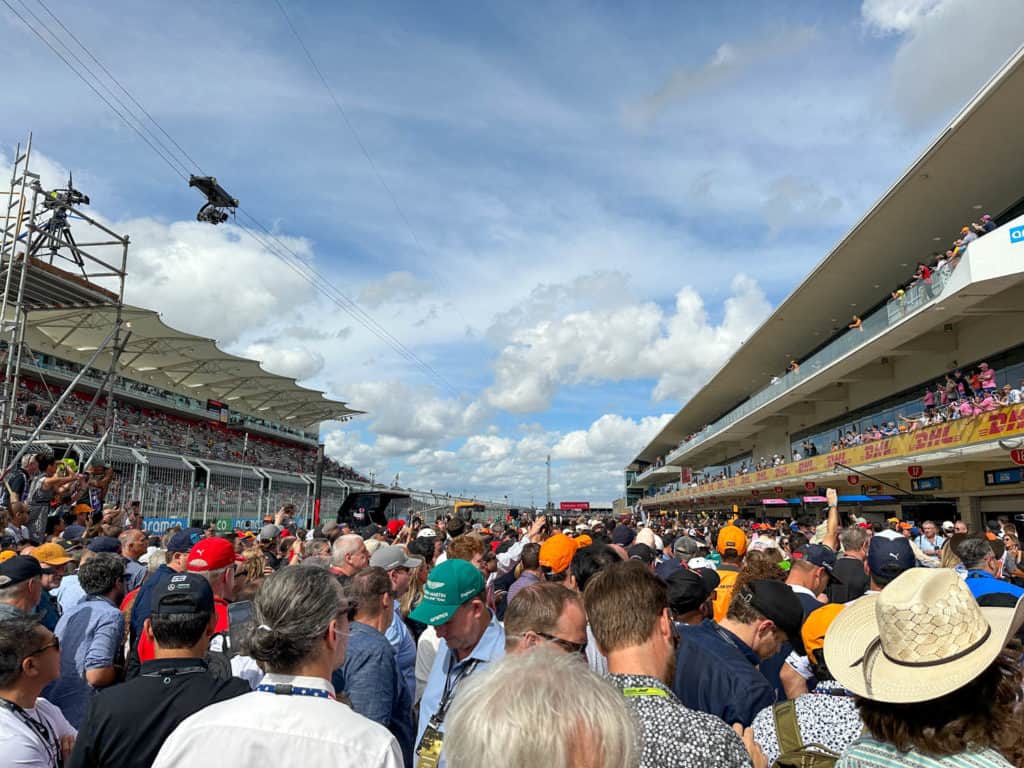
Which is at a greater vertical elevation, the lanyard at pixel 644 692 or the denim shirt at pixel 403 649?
the lanyard at pixel 644 692

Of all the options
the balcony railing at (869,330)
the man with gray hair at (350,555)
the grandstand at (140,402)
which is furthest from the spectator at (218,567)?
the balcony railing at (869,330)

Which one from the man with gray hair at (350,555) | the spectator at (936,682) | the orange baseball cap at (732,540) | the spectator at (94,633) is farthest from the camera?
the orange baseball cap at (732,540)

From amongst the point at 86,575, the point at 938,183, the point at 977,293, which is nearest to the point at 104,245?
the point at 86,575

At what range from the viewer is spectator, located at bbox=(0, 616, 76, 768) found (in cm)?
240

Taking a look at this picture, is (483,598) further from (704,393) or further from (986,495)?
(704,393)

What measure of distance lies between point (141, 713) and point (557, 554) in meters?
3.62

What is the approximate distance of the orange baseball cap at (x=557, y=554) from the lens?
5.50m

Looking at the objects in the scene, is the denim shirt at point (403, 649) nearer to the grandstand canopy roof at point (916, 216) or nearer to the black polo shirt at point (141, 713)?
the black polo shirt at point (141, 713)

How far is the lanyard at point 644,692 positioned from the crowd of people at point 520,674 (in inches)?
0.5

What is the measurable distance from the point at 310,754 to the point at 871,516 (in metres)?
30.5

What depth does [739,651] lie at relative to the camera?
312 centimetres

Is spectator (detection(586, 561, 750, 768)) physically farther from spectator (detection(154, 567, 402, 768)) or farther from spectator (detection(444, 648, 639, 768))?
spectator (detection(154, 567, 402, 768))

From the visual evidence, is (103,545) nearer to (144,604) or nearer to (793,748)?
(144,604)

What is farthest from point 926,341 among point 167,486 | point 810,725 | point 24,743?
point 24,743
